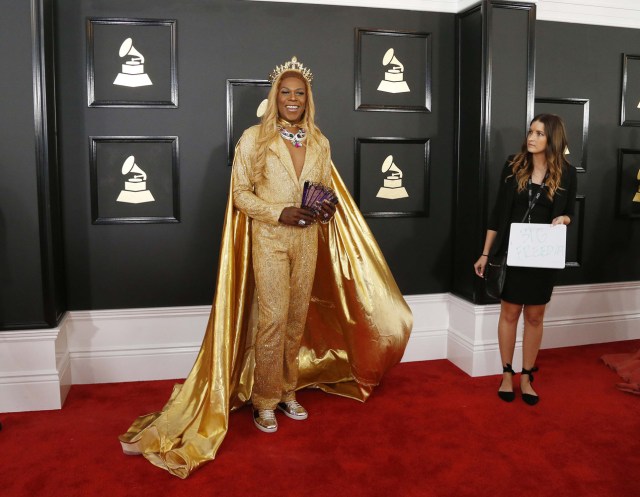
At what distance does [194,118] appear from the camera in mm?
3801

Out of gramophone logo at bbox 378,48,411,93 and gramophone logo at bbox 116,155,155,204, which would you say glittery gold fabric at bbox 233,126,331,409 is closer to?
gramophone logo at bbox 116,155,155,204

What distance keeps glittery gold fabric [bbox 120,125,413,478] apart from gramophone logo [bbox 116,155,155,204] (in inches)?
34.3

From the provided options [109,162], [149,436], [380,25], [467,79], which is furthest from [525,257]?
[109,162]

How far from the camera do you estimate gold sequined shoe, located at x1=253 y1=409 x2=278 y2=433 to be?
315 centimetres

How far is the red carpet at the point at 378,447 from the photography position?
2.62 metres

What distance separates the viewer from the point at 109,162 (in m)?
3.75

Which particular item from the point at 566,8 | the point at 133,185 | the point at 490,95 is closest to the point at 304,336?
the point at 133,185

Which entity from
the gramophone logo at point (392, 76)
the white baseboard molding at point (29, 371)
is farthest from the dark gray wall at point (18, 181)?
the gramophone logo at point (392, 76)

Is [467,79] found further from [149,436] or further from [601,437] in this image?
[149,436]

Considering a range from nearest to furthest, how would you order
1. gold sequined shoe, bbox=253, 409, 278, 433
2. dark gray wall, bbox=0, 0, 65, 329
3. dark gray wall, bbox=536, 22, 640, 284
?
1. gold sequined shoe, bbox=253, 409, 278, 433
2. dark gray wall, bbox=0, 0, 65, 329
3. dark gray wall, bbox=536, 22, 640, 284

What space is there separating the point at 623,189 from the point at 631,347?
1.21 m

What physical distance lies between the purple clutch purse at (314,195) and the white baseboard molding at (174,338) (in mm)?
1328

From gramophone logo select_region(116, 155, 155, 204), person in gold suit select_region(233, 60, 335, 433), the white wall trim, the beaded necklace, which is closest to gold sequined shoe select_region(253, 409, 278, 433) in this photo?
person in gold suit select_region(233, 60, 335, 433)

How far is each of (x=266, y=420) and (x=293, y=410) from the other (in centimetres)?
20
